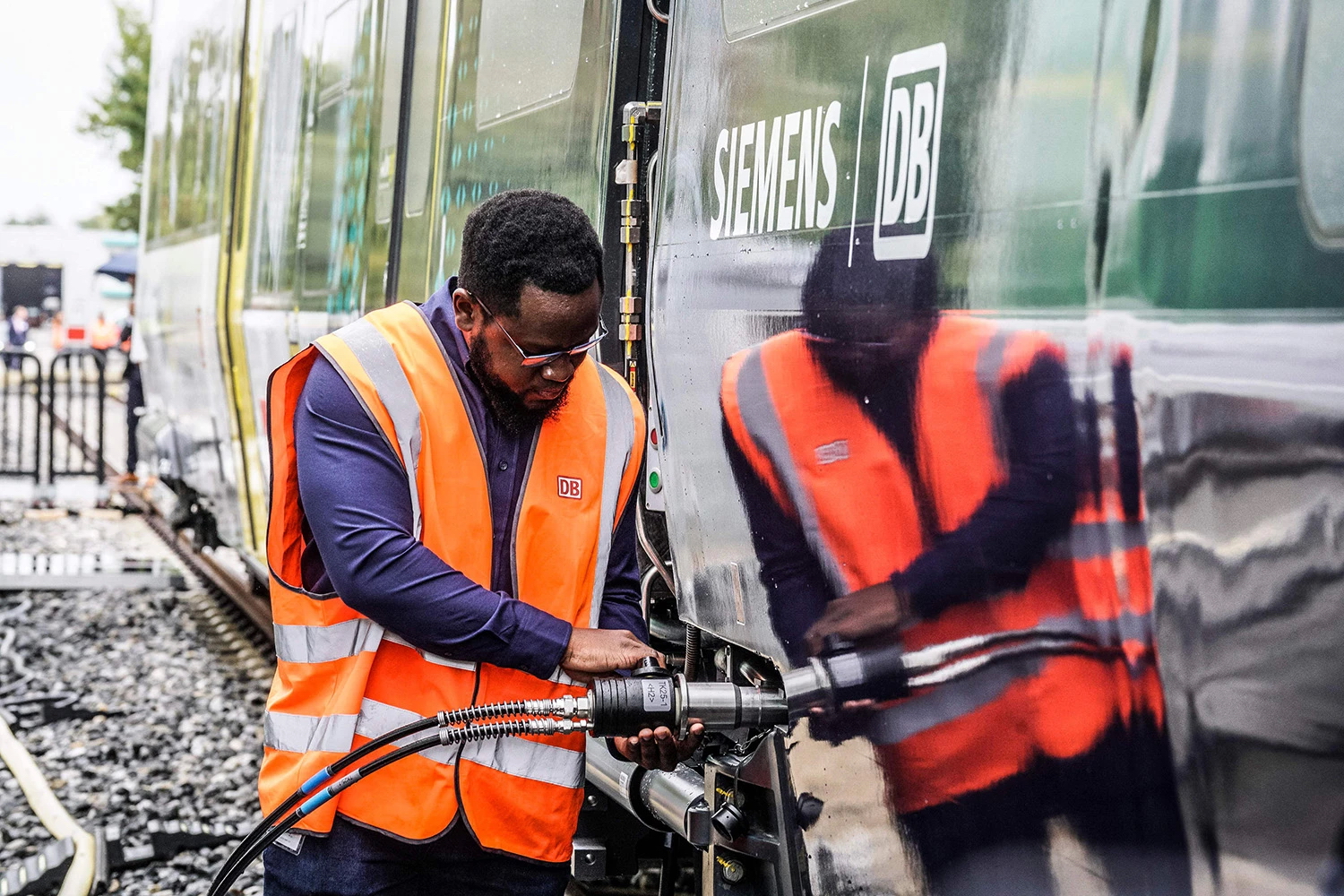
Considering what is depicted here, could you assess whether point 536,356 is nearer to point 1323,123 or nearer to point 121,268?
point 1323,123

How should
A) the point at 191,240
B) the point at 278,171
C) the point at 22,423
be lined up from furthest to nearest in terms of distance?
the point at 22,423
the point at 191,240
the point at 278,171

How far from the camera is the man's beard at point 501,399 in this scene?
258 cm

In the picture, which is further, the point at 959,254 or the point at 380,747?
the point at 380,747

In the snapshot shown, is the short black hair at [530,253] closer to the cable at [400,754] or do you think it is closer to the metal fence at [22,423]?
the cable at [400,754]

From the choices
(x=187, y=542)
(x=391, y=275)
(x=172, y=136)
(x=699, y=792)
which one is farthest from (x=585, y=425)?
(x=187, y=542)

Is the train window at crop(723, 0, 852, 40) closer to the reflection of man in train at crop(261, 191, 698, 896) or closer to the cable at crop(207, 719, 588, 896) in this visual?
the reflection of man in train at crop(261, 191, 698, 896)

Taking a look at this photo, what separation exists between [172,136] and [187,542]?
3.11 meters

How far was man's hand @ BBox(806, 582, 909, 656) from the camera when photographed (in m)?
2.36

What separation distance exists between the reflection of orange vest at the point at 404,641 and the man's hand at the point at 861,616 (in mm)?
421

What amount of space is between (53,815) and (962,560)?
4.20 m

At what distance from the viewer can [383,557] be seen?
7.92 ft

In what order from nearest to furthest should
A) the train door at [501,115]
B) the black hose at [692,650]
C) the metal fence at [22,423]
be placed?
the black hose at [692,650] < the train door at [501,115] < the metal fence at [22,423]

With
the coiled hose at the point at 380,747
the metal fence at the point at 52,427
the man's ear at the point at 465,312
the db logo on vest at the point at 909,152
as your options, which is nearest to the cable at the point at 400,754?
the coiled hose at the point at 380,747

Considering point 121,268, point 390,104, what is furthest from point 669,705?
point 121,268
